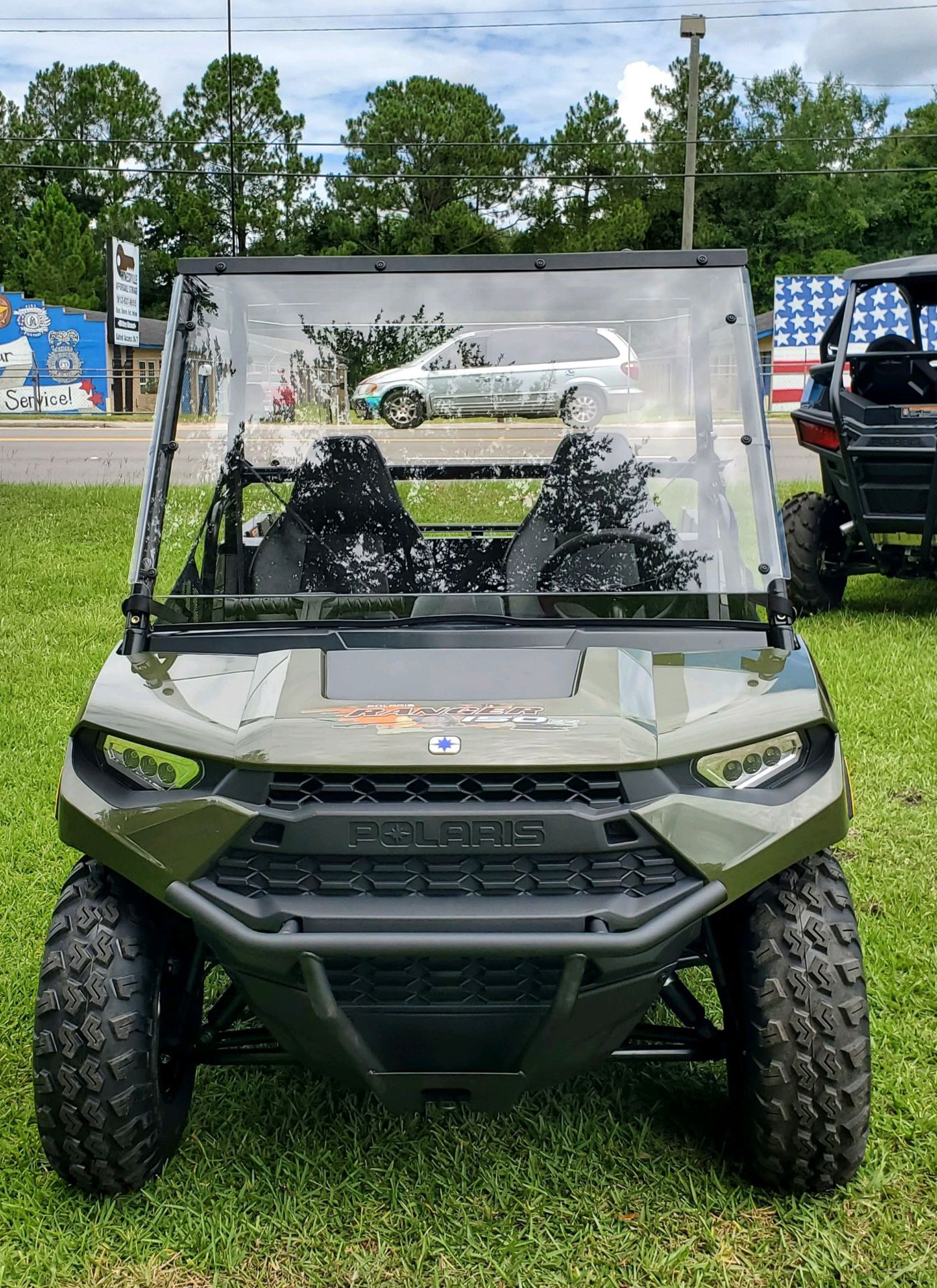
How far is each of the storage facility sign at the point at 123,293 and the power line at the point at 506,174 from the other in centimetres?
2844

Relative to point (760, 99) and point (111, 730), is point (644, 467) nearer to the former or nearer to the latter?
point (111, 730)

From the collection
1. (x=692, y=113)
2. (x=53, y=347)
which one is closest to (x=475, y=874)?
(x=692, y=113)

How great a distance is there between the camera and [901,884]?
4121mm

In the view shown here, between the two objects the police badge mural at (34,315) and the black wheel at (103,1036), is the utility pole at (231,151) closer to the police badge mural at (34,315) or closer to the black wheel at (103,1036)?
the black wheel at (103,1036)

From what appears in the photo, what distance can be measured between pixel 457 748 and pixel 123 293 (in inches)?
818

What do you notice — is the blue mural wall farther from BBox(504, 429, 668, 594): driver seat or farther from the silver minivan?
BBox(504, 429, 668, 594): driver seat

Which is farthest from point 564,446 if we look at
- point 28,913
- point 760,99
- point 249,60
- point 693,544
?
point 760,99

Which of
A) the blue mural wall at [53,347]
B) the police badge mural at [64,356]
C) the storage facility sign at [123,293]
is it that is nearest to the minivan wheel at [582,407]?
the storage facility sign at [123,293]

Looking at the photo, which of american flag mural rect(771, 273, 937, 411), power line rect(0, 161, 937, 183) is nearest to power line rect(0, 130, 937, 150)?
power line rect(0, 161, 937, 183)

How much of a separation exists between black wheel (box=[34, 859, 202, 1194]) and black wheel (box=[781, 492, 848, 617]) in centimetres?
605

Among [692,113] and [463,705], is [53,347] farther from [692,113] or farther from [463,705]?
[463,705]

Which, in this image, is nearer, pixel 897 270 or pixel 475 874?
pixel 475 874

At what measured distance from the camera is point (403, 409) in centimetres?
333

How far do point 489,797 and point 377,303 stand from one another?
4.68 feet
